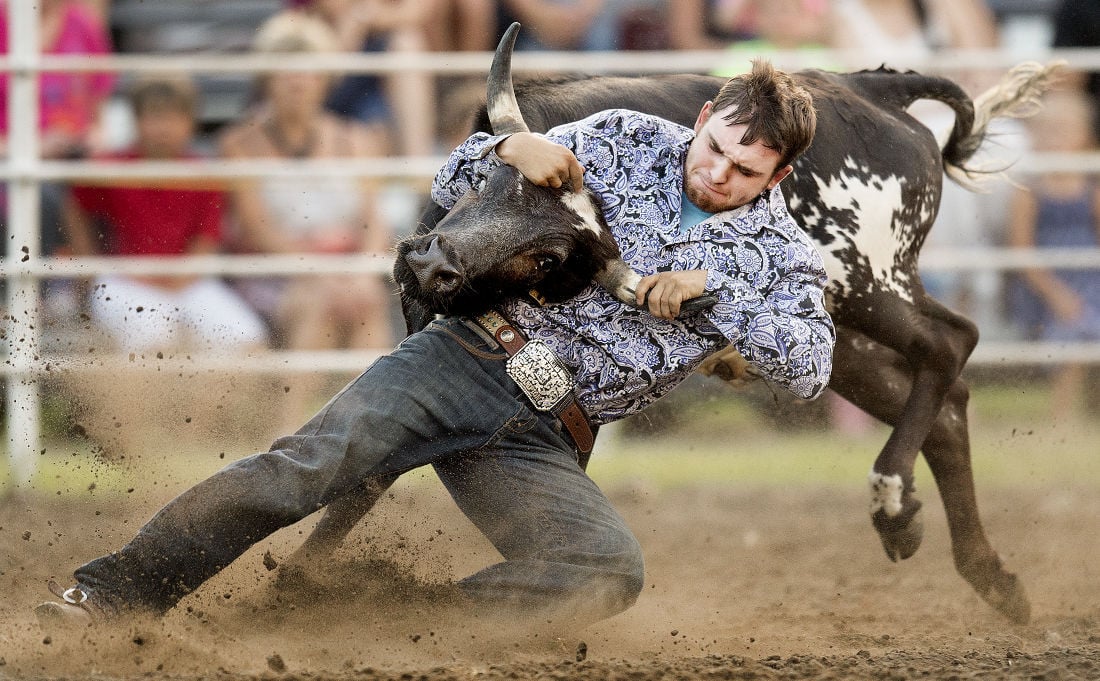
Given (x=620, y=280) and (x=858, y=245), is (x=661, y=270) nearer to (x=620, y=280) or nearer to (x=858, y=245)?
(x=620, y=280)

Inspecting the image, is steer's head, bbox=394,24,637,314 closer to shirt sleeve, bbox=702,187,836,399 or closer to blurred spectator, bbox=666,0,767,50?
shirt sleeve, bbox=702,187,836,399

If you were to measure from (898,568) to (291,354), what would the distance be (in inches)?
112

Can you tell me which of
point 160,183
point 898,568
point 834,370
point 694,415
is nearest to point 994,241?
point 694,415

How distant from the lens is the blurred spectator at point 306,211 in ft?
21.9

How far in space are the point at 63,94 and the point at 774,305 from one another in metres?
4.79

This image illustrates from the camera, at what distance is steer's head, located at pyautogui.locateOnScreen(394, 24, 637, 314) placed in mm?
3053

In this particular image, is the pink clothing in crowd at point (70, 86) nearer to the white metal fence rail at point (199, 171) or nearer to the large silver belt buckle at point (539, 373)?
the white metal fence rail at point (199, 171)

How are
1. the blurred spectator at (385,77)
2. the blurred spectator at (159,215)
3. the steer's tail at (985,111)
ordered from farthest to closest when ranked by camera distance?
the blurred spectator at (385,77), the blurred spectator at (159,215), the steer's tail at (985,111)

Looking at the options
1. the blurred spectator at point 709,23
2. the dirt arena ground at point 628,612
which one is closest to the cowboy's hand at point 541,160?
the dirt arena ground at point 628,612

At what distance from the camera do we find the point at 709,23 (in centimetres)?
732

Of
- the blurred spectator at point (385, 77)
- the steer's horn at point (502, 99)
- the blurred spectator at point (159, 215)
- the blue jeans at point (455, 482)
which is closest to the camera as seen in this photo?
the blue jeans at point (455, 482)

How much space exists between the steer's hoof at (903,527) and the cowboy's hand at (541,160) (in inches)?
58.6

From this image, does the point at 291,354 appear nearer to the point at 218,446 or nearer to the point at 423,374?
the point at 218,446

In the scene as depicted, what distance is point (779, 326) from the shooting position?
2.97 metres
